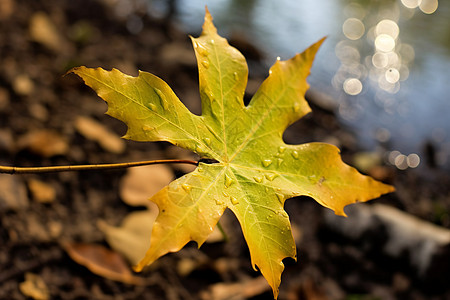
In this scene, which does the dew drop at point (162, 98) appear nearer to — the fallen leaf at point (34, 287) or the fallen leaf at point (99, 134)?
the fallen leaf at point (34, 287)

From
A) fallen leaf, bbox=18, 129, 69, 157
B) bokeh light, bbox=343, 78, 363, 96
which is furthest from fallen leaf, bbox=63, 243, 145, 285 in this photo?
bokeh light, bbox=343, 78, 363, 96

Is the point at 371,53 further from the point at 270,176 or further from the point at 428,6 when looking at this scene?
the point at 270,176

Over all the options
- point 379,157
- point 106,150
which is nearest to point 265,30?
point 379,157

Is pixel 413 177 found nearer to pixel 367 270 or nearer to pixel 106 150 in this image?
pixel 367 270

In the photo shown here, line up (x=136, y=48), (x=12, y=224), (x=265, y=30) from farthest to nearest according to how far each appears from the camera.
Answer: (x=265, y=30), (x=136, y=48), (x=12, y=224)

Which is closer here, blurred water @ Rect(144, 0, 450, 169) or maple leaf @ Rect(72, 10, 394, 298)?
maple leaf @ Rect(72, 10, 394, 298)

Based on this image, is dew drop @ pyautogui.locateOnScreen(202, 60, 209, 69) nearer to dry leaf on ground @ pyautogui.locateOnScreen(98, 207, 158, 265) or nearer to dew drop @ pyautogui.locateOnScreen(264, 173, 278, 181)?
dew drop @ pyautogui.locateOnScreen(264, 173, 278, 181)
